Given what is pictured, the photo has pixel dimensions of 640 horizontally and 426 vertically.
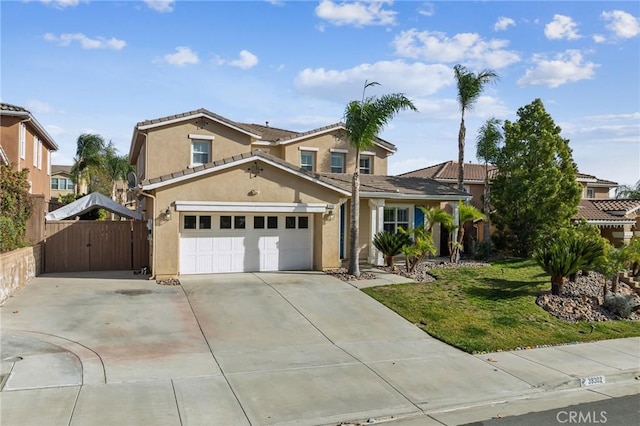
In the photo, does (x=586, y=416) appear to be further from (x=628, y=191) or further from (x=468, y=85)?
(x=628, y=191)

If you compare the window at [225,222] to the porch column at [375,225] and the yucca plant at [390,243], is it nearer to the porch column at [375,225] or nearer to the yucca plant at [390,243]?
the yucca plant at [390,243]

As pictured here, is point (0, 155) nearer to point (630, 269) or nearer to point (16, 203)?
point (16, 203)

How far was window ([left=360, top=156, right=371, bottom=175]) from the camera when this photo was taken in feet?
82.3

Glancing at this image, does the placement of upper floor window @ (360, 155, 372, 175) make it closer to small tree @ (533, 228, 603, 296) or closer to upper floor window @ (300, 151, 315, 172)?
upper floor window @ (300, 151, 315, 172)

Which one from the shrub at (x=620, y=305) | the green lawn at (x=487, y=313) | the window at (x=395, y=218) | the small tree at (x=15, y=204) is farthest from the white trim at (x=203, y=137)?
the shrub at (x=620, y=305)

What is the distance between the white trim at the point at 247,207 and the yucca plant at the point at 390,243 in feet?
8.07

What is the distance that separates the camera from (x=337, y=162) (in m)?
24.4

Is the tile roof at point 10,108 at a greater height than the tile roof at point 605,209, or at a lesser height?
greater

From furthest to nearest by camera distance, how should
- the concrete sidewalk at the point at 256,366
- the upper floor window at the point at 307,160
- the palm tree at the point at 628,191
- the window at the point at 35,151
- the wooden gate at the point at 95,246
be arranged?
the palm tree at the point at 628,191 < the window at the point at 35,151 < the upper floor window at the point at 307,160 < the wooden gate at the point at 95,246 < the concrete sidewalk at the point at 256,366

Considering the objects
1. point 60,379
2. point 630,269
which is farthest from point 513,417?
point 630,269

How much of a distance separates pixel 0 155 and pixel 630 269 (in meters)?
22.8

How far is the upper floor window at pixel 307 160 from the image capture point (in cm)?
2372

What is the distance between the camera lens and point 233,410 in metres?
6.95

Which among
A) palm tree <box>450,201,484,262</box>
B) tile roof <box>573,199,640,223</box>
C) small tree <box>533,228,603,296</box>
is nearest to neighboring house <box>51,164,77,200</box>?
palm tree <box>450,201,484,262</box>
